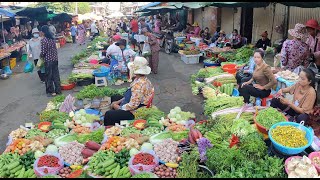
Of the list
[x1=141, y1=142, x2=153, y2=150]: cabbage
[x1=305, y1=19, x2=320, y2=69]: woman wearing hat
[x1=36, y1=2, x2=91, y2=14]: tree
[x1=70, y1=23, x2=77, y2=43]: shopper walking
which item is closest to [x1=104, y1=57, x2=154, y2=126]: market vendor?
[x1=141, y1=142, x2=153, y2=150]: cabbage

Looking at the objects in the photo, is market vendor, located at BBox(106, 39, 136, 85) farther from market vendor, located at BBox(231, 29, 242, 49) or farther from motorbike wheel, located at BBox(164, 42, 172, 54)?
motorbike wheel, located at BBox(164, 42, 172, 54)

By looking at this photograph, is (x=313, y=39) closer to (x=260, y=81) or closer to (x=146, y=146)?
(x=260, y=81)

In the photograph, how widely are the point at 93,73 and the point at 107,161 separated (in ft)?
20.3

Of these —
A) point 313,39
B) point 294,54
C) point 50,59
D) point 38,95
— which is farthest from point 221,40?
point 38,95

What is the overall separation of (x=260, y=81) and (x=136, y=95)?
2.38 meters

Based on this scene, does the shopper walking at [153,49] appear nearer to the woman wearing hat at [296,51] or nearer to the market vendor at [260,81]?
the woman wearing hat at [296,51]

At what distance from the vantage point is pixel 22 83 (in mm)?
10562

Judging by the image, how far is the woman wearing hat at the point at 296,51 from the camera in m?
6.55

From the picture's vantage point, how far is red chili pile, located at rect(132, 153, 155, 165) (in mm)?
3867

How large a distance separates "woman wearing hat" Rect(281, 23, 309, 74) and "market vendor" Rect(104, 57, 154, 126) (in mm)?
3371

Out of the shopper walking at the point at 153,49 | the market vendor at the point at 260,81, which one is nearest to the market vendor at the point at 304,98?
the market vendor at the point at 260,81

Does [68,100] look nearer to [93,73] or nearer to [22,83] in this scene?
[93,73]

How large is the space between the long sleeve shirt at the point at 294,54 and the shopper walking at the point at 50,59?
18.8 ft

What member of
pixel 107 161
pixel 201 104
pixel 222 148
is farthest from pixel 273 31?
pixel 107 161
